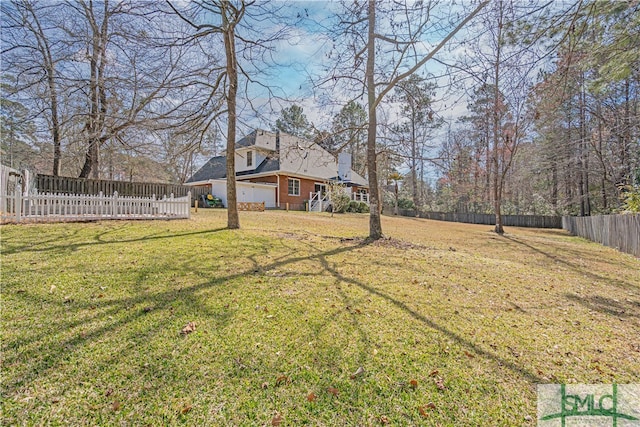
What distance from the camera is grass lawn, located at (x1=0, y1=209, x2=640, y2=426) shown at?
201cm

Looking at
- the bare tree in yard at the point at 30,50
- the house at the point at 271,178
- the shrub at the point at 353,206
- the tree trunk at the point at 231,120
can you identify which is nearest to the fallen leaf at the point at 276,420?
the tree trunk at the point at 231,120

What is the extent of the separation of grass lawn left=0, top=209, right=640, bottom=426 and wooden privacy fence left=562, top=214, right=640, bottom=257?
500 centimetres

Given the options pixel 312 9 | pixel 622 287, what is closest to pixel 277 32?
pixel 312 9

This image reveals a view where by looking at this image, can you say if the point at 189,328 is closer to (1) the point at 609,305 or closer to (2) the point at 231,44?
(1) the point at 609,305

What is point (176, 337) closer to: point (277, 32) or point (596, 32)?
point (277, 32)

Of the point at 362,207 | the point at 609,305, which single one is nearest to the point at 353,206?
the point at 362,207

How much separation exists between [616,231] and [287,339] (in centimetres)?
1380

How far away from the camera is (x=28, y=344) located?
2500 millimetres

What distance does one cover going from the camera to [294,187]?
2362cm

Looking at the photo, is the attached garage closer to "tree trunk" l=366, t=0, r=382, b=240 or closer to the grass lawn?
"tree trunk" l=366, t=0, r=382, b=240

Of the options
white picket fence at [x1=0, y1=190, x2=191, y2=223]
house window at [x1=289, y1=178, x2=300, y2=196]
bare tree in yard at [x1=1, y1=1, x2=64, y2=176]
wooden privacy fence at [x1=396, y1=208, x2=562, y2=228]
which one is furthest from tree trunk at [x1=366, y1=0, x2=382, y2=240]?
wooden privacy fence at [x1=396, y1=208, x2=562, y2=228]

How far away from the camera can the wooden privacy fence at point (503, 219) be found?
84.4 ft

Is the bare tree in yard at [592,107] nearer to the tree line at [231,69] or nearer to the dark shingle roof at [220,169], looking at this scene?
the tree line at [231,69]

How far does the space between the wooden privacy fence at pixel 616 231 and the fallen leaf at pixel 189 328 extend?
12.5 meters
